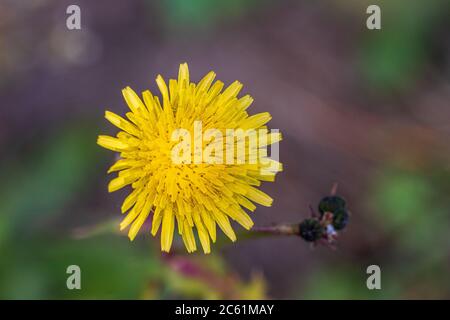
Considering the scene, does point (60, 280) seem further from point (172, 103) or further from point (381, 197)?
point (381, 197)

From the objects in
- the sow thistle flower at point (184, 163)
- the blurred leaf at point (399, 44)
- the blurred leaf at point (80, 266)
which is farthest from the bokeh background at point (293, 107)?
the sow thistle flower at point (184, 163)

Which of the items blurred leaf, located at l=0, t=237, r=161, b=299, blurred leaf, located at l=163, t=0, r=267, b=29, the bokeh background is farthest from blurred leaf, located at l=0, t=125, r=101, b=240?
blurred leaf, located at l=163, t=0, r=267, b=29

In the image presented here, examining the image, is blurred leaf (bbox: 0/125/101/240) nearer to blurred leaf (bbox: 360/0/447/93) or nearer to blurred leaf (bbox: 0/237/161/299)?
blurred leaf (bbox: 0/237/161/299)

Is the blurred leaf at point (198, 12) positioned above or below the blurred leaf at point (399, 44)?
above

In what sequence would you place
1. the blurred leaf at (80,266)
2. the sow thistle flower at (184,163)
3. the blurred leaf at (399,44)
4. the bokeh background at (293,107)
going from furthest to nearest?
1. the blurred leaf at (399,44)
2. the bokeh background at (293,107)
3. the blurred leaf at (80,266)
4. the sow thistle flower at (184,163)

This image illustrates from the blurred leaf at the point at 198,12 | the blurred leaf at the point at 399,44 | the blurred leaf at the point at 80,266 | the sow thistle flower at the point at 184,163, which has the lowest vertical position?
the blurred leaf at the point at 80,266

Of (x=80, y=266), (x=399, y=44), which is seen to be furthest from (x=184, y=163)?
(x=399, y=44)

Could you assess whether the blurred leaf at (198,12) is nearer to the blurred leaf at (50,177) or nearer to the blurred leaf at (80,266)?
the blurred leaf at (50,177)
